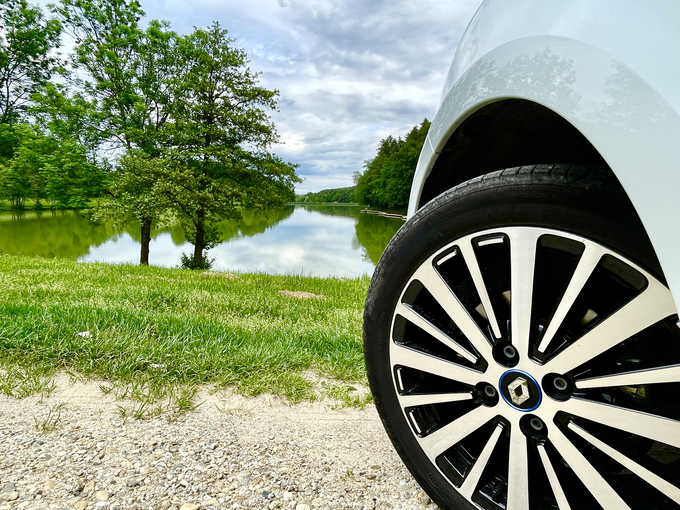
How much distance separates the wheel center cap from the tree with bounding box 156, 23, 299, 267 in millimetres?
14490

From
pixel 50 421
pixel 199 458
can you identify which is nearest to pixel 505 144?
pixel 199 458

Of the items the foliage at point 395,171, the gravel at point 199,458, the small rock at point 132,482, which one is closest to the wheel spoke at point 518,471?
the gravel at point 199,458

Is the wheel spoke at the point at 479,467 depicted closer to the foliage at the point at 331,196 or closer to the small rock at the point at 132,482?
the small rock at the point at 132,482

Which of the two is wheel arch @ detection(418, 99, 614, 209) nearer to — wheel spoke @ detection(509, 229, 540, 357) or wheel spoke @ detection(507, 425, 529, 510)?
wheel spoke @ detection(509, 229, 540, 357)

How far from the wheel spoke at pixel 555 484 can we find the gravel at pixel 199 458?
515 mm

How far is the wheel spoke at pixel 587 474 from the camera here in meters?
0.99

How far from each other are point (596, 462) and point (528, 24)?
121 centimetres

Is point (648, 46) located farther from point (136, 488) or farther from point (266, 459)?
point (136, 488)

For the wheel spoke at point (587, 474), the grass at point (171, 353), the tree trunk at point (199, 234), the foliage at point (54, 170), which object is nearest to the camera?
the wheel spoke at point (587, 474)

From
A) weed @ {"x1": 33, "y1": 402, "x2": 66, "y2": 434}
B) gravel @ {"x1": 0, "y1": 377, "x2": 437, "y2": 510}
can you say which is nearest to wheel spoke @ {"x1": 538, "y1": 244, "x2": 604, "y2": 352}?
gravel @ {"x1": 0, "y1": 377, "x2": 437, "y2": 510}

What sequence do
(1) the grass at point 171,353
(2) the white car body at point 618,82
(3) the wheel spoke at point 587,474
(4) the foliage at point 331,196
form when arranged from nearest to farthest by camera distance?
(2) the white car body at point 618,82 → (3) the wheel spoke at point 587,474 → (1) the grass at point 171,353 → (4) the foliage at point 331,196

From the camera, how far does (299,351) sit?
2.80m

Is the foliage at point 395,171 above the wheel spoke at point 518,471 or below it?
above

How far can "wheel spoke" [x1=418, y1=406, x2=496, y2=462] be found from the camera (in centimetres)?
117
